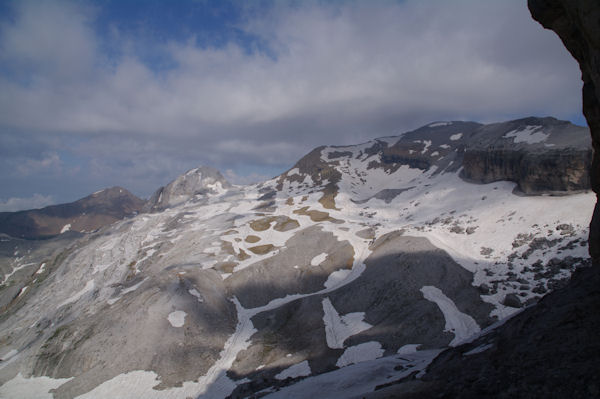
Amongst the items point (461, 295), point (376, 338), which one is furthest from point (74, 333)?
point (461, 295)

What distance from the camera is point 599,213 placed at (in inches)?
643

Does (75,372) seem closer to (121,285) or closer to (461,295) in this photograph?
(121,285)

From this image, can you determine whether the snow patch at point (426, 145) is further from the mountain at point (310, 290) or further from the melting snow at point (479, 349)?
the melting snow at point (479, 349)

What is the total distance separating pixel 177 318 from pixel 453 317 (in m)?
40.1

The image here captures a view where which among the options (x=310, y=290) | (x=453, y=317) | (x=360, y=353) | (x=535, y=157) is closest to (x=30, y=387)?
(x=310, y=290)

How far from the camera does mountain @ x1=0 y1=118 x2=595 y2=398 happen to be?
37375 millimetres

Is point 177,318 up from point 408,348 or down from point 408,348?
up

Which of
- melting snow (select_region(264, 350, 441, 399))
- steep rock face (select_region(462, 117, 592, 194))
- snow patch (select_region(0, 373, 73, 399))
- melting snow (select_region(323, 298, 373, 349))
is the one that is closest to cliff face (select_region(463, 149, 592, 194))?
steep rock face (select_region(462, 117, 592, 194))

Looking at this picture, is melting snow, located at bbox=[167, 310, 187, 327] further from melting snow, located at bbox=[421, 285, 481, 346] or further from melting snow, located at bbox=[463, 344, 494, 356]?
melting snow, located at bbox=[463, 344, 494, 356]

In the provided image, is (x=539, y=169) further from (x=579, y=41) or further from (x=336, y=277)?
(x=579, y=41)

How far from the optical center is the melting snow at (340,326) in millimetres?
41438

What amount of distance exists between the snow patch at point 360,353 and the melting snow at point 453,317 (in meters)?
8.22

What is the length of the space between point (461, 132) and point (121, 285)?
606 ft

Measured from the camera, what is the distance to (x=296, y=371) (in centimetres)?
3578
